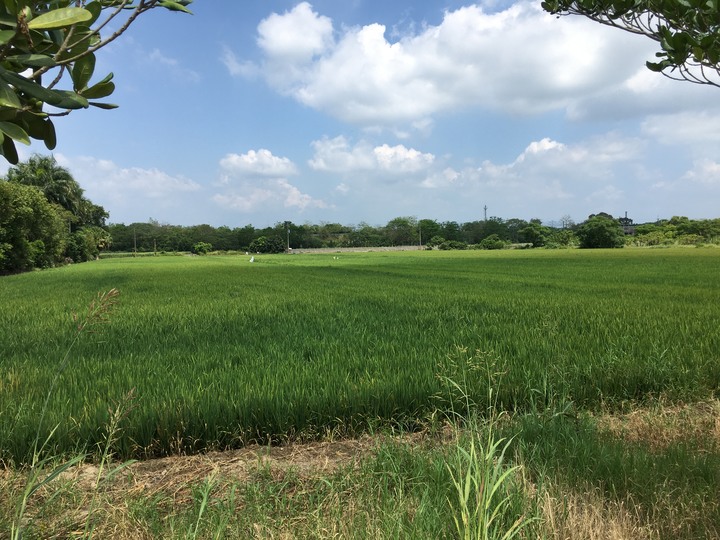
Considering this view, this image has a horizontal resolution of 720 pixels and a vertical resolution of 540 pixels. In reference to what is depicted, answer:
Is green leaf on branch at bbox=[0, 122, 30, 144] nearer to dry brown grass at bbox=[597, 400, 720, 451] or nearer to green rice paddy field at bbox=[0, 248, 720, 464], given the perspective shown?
green rice paddy field at bbox=[0, 248, 720, 464]

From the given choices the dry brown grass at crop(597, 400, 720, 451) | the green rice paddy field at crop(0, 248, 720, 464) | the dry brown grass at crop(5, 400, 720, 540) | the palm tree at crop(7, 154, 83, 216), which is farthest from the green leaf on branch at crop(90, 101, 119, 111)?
the palm tree at crop(7, 154, 83, 216)

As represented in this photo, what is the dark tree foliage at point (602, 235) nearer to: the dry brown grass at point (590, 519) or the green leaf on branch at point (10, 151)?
the dry brown grass at point (590, 519)

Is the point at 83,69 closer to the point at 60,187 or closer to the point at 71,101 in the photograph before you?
the point at 71,101

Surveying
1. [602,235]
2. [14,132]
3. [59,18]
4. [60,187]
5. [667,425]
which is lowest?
[667,425]

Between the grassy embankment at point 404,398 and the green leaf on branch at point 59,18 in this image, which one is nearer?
the green leaf on branch at point 59,18

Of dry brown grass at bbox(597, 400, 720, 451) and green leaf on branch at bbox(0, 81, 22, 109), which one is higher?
green leaf on branch at bbox(0, 81, 22, 109)

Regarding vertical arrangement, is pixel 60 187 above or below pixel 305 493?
above

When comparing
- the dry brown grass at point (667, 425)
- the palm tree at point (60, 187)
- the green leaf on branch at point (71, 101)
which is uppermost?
the palm tree at point (60, 187)

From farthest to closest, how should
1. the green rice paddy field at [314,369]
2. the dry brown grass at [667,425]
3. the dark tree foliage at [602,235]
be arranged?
1. the dark tree foliage at [602,235]
2. the green rice paddy field at [314,369]
3. the dry brown grass at [667,425]

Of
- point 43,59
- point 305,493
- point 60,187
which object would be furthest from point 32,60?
point 60,187

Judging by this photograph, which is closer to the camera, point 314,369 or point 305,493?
point 305,493

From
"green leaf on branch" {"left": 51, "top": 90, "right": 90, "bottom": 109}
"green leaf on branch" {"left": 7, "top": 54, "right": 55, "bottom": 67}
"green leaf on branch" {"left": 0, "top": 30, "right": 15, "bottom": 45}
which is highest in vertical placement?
"green leaf on branch" {"left": 0, "top": 30, "right": 15, "bottom": 45}

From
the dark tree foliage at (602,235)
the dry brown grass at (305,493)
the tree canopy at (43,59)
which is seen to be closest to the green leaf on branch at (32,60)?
the tree canopy at (43,59)

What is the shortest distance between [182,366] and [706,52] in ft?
15.7
